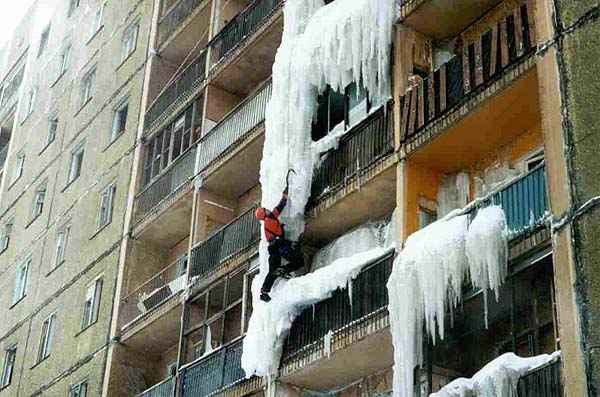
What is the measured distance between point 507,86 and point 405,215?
9.01ft

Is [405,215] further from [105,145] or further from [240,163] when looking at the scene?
[105,145]

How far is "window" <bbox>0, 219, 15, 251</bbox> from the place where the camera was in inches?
1432

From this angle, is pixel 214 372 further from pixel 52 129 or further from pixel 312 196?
pixel 52 129

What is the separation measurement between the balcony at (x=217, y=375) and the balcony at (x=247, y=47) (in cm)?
715

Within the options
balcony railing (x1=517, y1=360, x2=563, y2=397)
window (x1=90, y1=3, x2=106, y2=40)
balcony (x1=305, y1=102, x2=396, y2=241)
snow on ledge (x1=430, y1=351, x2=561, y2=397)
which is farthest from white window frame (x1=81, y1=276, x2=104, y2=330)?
balcony railing (x1=517, y1=360, x2=563, y2=397)

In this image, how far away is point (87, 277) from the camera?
27984 millimetres

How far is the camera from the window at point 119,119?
99.0 ft

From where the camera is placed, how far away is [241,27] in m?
25.1

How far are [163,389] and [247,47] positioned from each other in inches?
305

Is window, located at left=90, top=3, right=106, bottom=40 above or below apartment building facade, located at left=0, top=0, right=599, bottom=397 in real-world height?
above

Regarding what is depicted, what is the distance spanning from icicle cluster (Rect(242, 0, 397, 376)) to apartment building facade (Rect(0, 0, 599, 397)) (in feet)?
0.91

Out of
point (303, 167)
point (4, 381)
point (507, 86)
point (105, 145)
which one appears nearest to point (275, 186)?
point (303, 167)

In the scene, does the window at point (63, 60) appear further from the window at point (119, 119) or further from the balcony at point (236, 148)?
the balcony at point (236, 148)

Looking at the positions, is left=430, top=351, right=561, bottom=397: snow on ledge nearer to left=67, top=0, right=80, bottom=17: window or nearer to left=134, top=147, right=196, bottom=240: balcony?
left=134, top=147, right=196, bottom=240: balcony
